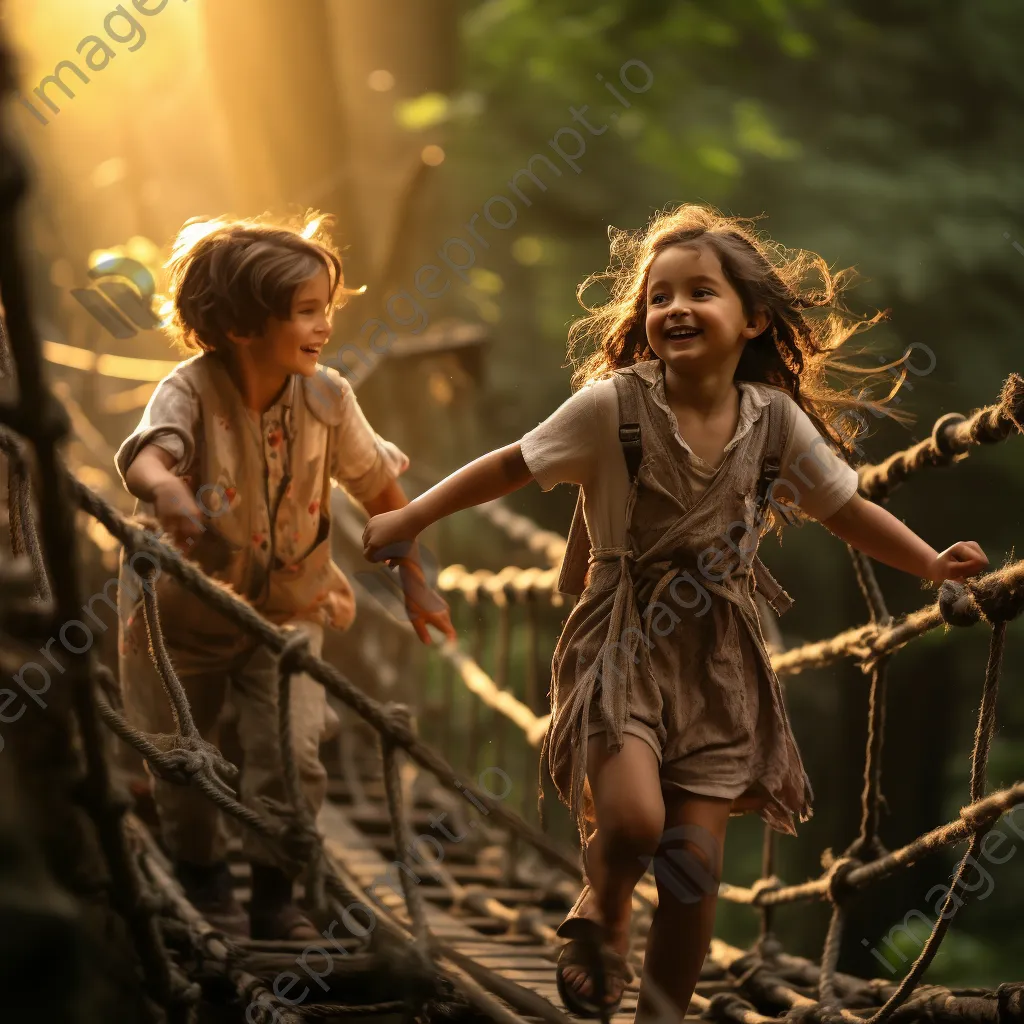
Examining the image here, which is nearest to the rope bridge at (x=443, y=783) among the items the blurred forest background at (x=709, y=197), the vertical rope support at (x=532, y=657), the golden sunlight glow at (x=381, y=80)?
the vertical rope support at (x=532, y=657)

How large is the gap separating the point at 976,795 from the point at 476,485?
0.67 metres

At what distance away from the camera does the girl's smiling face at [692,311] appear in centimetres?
160

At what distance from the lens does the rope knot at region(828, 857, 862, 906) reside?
2.07 meters

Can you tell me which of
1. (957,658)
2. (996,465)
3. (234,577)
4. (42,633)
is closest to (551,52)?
(996,465)

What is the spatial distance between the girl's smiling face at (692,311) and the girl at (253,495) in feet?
1.52

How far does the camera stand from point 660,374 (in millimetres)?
1646

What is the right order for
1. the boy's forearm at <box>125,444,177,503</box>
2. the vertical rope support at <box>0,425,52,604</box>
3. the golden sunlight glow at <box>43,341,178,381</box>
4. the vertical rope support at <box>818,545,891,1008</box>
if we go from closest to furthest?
the vertical rope support at <box>0,425,52,604</box> < the boy's forearm at <box>125,444,177,503</box> < the vertical rope support at <box>818,545,891,1008</box> < the golden sunlight glow at <box>43,341,178,381</box>

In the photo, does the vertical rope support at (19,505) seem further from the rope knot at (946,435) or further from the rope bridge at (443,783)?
the rope knot at (946,435)

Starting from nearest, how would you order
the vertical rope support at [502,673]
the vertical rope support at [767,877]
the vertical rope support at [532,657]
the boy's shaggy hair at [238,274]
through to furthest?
1. the boy's shaggy hair at [238,274]
2. the vertical rope support at [767,877]
3. the vertical rope support at [532,657]
4. the vertical rope support at [502,673]

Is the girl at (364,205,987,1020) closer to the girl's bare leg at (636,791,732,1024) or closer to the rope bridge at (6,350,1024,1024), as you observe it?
the girl's bare leg at (636,791,732,1024)

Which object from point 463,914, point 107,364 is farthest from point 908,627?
point 107,364

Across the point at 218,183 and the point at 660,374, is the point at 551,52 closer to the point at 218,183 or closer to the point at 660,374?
the point at 218,183

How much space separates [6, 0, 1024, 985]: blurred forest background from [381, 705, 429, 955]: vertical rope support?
292 centimetres

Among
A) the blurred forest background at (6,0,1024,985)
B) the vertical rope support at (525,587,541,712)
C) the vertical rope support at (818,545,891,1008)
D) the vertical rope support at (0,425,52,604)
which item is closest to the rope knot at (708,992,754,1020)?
the vertical rope support at (818,545,891,1008)
